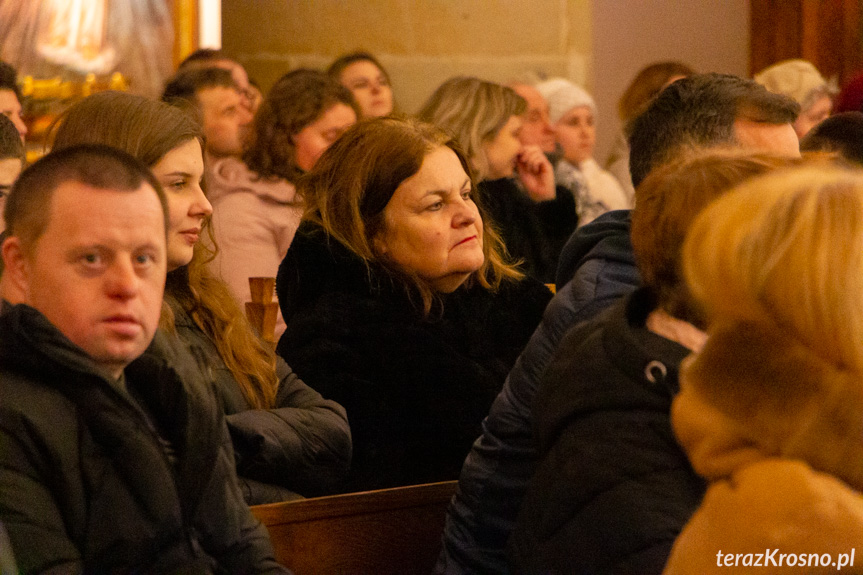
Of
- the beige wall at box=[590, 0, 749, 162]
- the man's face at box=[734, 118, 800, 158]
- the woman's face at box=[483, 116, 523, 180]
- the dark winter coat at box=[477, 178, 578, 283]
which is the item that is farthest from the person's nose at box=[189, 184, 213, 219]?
the beige wall at box=[590, 0, 749, 162]

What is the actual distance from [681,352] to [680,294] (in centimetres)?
10

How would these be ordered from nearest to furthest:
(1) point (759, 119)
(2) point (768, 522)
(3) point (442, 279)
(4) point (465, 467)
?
1. (2) point (768, 522)
2. (4) point (465, 467)
3. (1) point (759, 119)
4. (3) point (442, 279)

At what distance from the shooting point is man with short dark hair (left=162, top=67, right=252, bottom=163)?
420cm

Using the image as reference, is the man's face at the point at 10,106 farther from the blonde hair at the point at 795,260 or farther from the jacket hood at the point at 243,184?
the blonde hair at the point at 795,260

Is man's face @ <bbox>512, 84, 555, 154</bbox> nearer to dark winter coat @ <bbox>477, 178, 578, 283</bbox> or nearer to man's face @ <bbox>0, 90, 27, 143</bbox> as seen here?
dark winter coat @ <bbox>477, 178, 578, 283</bbox>

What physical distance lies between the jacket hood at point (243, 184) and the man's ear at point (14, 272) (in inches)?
93.2

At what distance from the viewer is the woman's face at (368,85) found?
494 cm

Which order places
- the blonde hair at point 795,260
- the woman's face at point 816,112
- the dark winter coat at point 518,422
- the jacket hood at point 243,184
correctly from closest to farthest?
the blonde hair at point 795,260 → the dark winter coat at point 518,422 → the jacket hood at point 243,184 → the woman's face at point 816,112

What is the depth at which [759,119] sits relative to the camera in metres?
2.36

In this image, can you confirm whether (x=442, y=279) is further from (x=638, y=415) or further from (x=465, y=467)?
(x=638, y=415)

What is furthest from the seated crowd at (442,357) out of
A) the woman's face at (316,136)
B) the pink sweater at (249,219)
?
the woman's face at (316,136)

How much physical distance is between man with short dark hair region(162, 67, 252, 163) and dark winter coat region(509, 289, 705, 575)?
2958mm

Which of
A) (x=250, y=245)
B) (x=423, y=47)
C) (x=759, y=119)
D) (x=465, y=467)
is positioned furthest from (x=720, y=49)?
(x=465, y=467)

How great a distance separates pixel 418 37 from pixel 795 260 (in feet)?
16.6
